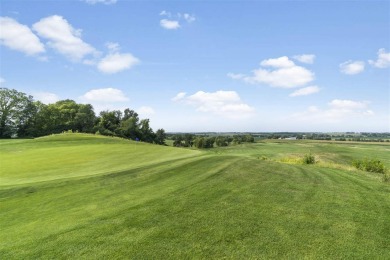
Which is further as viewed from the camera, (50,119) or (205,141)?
(205,141)

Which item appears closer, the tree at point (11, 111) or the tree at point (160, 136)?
the tree at point (11, 111)

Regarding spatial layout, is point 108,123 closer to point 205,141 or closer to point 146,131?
point 146,131

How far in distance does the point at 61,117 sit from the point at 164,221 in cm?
9528

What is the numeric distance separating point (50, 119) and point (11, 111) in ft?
35.5

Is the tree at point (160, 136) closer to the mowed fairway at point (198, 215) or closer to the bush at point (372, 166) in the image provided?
the bush at point (372, 166)

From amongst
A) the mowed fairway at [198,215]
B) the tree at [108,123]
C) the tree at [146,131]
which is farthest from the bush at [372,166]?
the tree at [146,131]

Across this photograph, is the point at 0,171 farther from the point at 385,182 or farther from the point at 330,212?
the point at 385,182

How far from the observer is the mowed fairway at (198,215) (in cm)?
740

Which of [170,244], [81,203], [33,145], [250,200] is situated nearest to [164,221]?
[170,244]

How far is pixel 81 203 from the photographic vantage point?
11.4 meters

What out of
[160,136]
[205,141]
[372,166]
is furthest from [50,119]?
[372,166]

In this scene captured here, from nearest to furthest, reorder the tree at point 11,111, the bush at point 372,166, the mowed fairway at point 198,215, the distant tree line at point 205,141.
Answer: the mowed fairway at point 198,215 → the bush at point 372,166 → the tree at point 11,111 → the distant tree line at point 205,141

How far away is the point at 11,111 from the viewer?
84188mm

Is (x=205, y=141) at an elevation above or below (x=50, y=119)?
below
